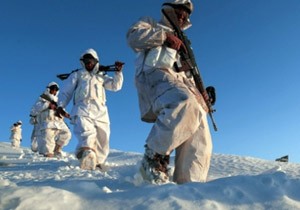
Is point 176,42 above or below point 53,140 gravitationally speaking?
above

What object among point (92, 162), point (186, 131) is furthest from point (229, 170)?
point (186, 131)

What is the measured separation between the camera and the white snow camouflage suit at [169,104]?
3299 mm

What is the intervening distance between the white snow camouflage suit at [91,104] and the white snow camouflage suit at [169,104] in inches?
133

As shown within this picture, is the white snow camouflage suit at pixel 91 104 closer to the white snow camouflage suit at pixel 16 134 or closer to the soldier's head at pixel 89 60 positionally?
the soldier's head at pixel 89 60

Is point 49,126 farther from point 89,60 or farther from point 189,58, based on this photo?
point 189,58

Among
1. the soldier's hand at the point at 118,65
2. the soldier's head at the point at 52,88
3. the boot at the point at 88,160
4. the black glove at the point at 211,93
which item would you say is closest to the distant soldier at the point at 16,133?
the soldier's head at the point at 52,88

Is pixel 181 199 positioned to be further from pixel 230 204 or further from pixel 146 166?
pixel 146 166

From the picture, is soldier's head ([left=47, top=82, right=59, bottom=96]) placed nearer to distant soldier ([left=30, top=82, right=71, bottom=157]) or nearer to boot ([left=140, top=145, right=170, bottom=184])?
distant soldier ([left=30, top=82, right=71, bottom=157])

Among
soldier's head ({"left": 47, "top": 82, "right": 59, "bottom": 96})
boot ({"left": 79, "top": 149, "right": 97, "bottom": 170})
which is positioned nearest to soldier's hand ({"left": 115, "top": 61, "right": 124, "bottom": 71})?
boot ({"left": 79, "top": 149, "right": 97, "bottom": 170})

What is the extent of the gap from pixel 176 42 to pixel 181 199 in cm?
203

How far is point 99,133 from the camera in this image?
745cm

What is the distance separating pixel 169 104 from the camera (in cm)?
334

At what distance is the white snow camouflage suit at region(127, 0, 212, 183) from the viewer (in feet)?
10.8

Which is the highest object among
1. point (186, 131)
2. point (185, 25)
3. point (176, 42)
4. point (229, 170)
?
point (185, 25)
